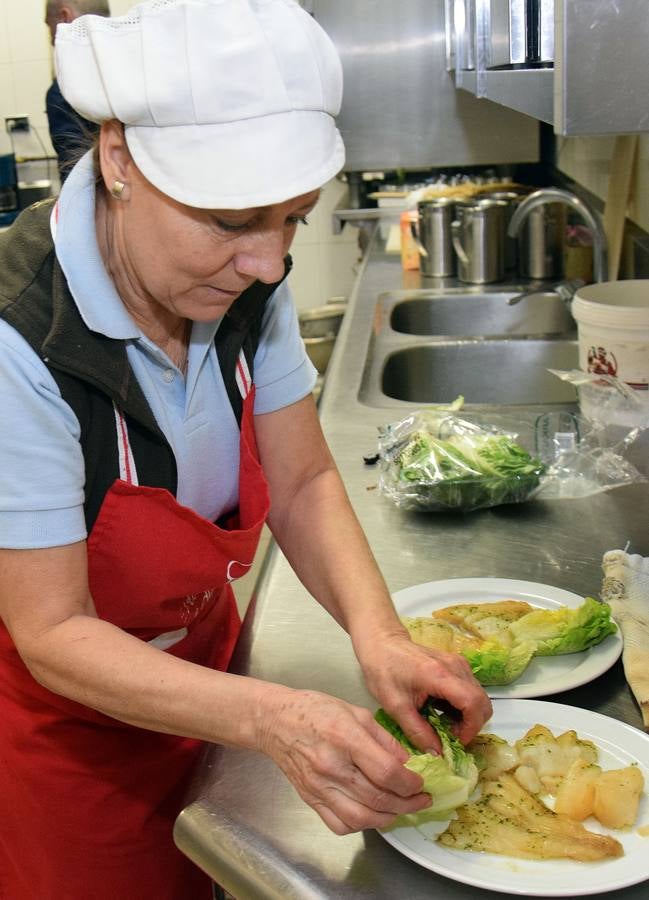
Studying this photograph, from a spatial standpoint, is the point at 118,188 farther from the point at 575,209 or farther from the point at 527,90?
the point at 575,209

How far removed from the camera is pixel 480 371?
2.95 m

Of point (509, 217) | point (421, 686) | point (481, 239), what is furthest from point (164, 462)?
point (509, 217)

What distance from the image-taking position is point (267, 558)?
1.71 metres

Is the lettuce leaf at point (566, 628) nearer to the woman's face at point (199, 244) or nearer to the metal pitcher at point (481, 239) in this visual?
the woman's face at point (199, 244)

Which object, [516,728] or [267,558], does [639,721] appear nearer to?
[516,728]

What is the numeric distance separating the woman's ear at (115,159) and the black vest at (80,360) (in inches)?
5.4

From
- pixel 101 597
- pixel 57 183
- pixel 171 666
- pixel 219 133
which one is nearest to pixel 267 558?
pixel 101 597

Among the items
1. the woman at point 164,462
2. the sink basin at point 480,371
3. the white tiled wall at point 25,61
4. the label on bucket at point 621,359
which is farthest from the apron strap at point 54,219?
the white tiled wall at point 25,61

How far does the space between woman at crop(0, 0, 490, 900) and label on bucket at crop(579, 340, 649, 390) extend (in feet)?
2.21

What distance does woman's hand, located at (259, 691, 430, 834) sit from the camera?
3.25ft

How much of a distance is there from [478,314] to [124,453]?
2293 mm

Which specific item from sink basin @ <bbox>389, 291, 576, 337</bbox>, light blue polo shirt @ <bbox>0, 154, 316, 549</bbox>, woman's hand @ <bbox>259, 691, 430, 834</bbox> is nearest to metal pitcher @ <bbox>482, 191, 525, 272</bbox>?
sink basin @ <bbox>389, 291, 576, 337</bbox>

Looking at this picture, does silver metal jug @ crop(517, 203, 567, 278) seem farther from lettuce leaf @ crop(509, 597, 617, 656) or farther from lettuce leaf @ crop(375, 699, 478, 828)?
lettuce leaf @ crop(375, 699, 478, 828)

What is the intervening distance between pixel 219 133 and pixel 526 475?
35.3 inches
